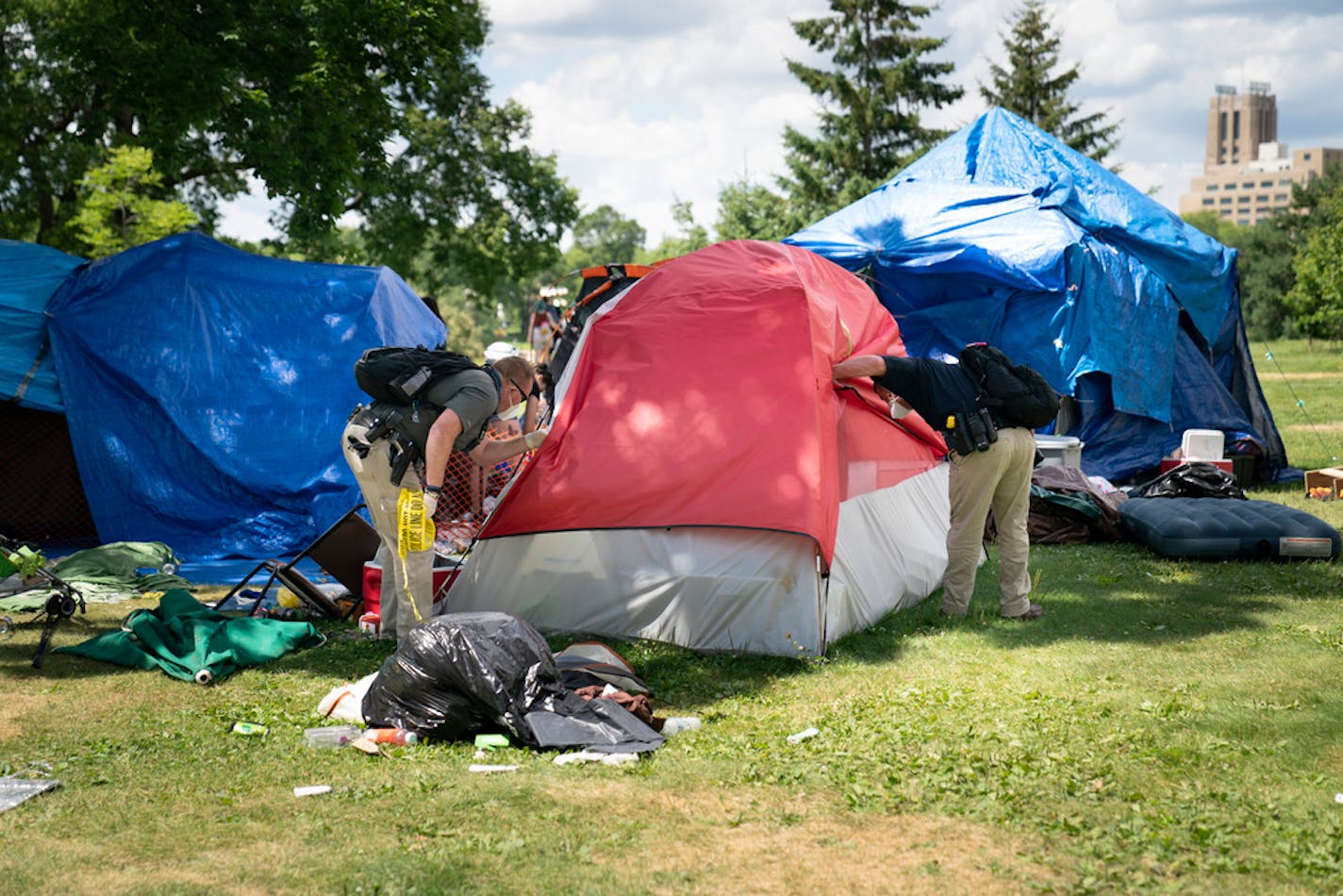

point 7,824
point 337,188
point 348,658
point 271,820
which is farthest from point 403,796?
point 337,188

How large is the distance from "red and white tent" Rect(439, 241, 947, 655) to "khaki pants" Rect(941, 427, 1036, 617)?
1.15 feet

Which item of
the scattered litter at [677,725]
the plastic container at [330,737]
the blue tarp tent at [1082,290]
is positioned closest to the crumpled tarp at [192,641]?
the plastic container at [330,737]

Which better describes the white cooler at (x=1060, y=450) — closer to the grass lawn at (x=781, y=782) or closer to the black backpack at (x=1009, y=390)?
the black backpack at (x=1009, y=390)

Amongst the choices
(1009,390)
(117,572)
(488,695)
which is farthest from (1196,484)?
(117,572)

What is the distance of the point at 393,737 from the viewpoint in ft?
16.4

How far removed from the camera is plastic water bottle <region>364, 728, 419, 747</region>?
16.3 ft

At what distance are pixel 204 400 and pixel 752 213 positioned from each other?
29.6m

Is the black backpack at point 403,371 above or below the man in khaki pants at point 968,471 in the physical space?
above

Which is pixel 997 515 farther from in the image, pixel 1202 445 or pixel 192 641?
pixel 1202 445

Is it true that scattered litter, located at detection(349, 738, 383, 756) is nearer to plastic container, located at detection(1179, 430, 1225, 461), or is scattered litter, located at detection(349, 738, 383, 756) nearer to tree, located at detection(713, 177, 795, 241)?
plastic container, located at detection(1179, 430, 1225, 461)

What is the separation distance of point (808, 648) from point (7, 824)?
352 centimetres

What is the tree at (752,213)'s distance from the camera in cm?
3488

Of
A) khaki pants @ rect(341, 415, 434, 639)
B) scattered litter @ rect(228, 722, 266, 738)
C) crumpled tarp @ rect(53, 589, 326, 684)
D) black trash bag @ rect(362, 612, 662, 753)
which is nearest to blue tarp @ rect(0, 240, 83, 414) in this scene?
crumpled tarp @ rect(53, 589, 326, 684)

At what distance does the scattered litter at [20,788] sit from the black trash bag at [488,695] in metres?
1.22
